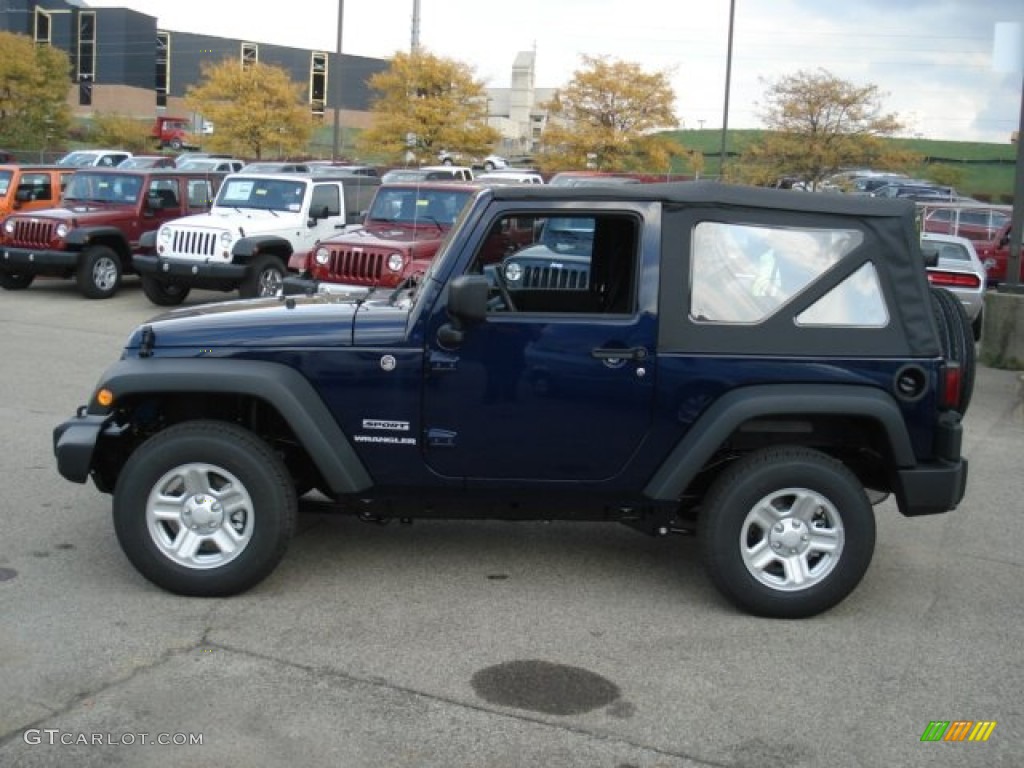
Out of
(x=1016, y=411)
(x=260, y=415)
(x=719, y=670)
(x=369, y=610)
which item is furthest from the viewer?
(x=1016, y=411)

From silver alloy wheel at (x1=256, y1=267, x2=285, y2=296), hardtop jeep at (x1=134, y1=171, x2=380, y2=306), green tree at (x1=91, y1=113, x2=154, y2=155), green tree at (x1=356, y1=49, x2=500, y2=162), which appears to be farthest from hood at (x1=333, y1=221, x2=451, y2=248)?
green tree at (x1=91, y1=113, x2=154, y2=155)

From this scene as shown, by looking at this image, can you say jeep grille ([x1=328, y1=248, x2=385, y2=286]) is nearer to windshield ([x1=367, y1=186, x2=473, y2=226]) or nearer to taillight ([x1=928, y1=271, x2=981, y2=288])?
windshield ([x1=367, y1=186, x2=473, y2=226])

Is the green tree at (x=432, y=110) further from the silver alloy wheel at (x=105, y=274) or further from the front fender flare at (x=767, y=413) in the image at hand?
the front fender flare at (x=767, y=413)

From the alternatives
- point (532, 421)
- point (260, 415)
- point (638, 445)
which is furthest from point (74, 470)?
point (638, 445)

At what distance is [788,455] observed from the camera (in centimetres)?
543

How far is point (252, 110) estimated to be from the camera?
42156 mm

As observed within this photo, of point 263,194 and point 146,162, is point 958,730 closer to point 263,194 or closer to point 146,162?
point 263,194

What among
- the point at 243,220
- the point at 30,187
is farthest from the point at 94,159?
the point at 243,220

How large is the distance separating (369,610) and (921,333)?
2.77 meters

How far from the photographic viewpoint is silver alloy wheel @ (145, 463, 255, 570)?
5.38m

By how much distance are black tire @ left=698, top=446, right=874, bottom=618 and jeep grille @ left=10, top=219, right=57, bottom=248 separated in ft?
45.9

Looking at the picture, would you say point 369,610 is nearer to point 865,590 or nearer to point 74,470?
point 74,470

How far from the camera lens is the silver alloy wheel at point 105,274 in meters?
17.1

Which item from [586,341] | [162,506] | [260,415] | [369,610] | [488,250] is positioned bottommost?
[369,610]
